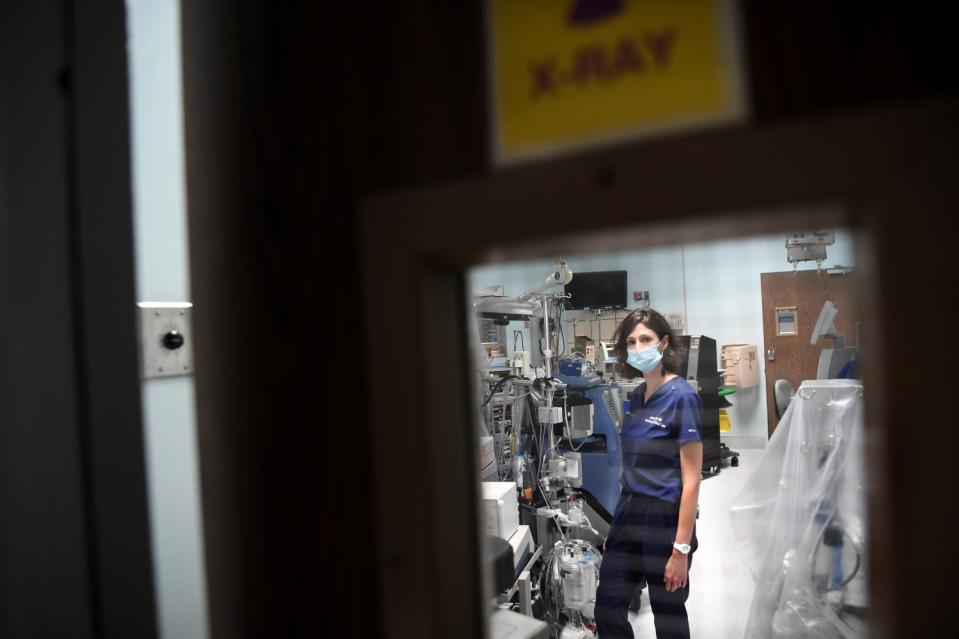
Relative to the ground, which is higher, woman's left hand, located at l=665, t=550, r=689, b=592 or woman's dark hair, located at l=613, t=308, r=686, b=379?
woman's dark hair, located at l=613, t=308, r=686, b=379

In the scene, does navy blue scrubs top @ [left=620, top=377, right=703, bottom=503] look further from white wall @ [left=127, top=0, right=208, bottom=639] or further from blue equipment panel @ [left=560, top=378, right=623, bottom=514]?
white wall @ [left=127, top=0, right=208, bottom=639]

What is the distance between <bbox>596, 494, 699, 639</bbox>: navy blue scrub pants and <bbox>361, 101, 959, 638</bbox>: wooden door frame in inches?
82.7

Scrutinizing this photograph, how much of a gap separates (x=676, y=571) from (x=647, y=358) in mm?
952

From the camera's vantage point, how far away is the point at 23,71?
464 mm

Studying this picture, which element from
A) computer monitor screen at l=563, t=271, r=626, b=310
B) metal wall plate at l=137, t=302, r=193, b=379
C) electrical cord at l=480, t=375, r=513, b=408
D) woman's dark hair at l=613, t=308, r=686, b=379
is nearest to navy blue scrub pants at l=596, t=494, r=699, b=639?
woman's dark hair at l=613, t=308, r=686, b=379

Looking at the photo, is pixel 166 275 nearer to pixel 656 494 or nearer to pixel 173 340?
pixel 173 340

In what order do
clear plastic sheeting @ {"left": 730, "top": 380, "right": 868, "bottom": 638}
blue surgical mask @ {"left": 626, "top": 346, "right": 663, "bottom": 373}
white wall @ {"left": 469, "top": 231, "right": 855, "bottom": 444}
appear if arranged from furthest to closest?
white wall @ {"left": 469, "top": 231, "right": 855, "bottom": 444}, blue surgical mask @ {"left": 626, "top": 346, "right": 663, "bottom": 373}, clear plastic sheeting @ {"left": 730, "top": 380, "right": 868, "bottom": 638}

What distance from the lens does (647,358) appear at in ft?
7.54

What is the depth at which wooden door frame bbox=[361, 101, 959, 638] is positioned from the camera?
0.88ft

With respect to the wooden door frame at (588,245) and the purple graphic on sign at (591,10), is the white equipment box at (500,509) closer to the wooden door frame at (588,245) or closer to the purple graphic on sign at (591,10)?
the wooden door frame at (588,245)

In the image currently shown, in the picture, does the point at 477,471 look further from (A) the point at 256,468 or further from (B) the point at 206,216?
(B) the point at 206,216

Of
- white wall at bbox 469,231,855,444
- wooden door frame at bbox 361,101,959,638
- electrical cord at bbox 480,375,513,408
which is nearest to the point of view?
wooden door frame at bbox 361,101,959,638

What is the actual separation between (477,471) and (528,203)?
24cm

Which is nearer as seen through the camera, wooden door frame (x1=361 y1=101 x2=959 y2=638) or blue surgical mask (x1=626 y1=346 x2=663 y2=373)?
wooden door frame (x1=361 y1=101 x2=959 y2=638)
